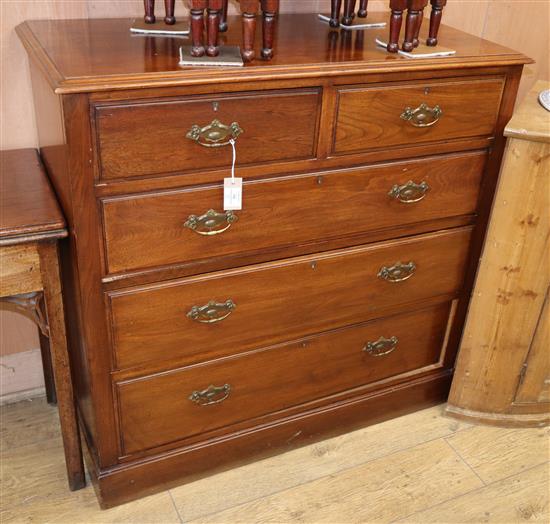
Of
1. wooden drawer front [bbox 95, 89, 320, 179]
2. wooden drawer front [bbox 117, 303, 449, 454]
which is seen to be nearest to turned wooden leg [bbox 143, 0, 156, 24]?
wooden drawer front [bbox 95, 89, 320, 179]

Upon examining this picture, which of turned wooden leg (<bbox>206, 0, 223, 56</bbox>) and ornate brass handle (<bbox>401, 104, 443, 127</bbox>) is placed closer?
turned wooden leg (<bbox>206, 0, 223, 56</bbox>)

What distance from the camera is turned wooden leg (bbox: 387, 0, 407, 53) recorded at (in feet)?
4.82

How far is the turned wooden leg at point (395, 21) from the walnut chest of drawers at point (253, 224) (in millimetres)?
36

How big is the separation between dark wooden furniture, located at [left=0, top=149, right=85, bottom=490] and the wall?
132 mm

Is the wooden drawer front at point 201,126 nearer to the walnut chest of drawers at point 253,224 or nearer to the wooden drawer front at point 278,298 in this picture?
the walnut chest of drawers at point 253,224

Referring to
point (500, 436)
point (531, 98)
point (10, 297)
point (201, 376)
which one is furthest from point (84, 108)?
point (500, 436)

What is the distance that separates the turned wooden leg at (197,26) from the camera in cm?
130

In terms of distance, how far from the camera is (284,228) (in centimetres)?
155

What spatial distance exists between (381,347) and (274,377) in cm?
34

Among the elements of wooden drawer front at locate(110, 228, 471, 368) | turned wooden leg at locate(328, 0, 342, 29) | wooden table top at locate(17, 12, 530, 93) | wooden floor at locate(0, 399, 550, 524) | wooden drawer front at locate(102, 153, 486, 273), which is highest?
turned wooden leg at locate(328, 0, 342, 29)

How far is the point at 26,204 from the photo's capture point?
1.43 m

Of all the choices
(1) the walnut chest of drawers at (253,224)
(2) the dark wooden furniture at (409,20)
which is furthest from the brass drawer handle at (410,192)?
(2) the dark wooden furniture at (409,20)

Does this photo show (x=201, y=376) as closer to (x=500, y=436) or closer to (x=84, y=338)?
(x=84, y=338)

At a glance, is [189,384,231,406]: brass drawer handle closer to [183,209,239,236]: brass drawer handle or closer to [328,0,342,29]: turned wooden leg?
[183,209,239,236]: brass drawer handle
